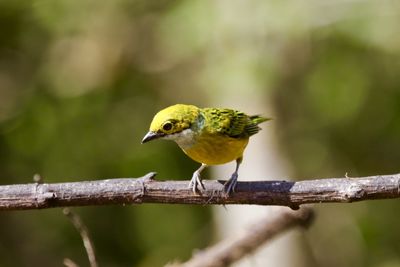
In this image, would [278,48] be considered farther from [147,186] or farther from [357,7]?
[147,186]

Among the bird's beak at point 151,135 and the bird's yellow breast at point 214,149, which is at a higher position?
the bird's beak at point 151,135

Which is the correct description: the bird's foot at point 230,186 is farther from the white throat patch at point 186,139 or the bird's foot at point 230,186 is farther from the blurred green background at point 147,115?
the blurred green background at point 147,115

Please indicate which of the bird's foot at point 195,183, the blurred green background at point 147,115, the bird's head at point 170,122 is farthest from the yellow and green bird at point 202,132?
the blurred green background at point 147,115

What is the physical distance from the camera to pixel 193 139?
4.51 m

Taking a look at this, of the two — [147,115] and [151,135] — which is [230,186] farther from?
[147,115]

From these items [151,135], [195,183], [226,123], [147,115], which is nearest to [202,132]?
[226,123]

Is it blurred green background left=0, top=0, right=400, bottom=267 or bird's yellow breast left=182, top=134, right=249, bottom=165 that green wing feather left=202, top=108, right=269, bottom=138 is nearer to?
bird's yellow breast left=182, top=134, right=249, bottom=165

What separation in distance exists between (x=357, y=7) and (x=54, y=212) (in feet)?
17.5

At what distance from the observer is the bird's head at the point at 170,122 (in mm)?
4348

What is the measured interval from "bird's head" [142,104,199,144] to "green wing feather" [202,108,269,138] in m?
A: 0.20

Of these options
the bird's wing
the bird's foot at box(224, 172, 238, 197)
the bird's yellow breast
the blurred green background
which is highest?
the blurred green background

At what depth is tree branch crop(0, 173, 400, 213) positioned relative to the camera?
349cm

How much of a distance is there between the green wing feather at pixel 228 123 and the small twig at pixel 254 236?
0.62 metres

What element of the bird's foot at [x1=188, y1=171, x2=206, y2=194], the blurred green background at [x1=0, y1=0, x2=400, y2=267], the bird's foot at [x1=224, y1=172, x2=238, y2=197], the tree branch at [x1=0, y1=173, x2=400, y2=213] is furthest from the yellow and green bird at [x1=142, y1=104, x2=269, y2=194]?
the blurred green background at [x1=0, y1=0, x2=400, y2=267]
